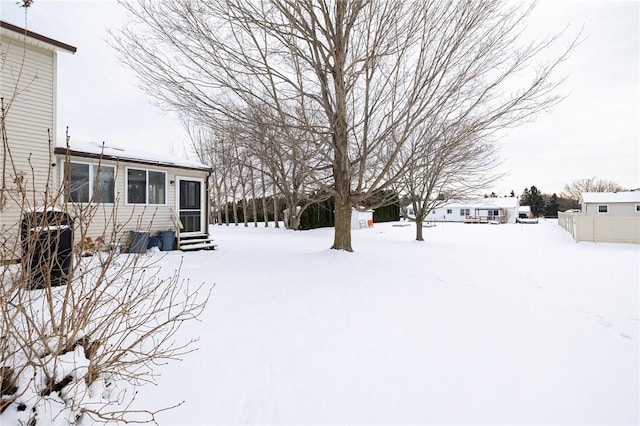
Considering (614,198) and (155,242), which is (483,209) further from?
(155,242)

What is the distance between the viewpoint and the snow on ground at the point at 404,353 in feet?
7.78

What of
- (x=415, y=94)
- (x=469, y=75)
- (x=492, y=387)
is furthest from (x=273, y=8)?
(x=492, y=387)

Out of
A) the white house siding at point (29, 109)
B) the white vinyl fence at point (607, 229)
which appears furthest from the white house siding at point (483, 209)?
the white house siding at point (29, 109)

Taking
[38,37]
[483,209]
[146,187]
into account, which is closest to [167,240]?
[146,187]

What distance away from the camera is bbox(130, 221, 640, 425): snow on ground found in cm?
237

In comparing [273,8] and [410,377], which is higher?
[273,8]

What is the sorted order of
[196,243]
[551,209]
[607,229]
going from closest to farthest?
[196,243] < [607,229] < [551,209]

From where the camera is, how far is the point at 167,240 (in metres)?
9.00

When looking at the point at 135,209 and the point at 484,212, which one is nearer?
the point at 135,209

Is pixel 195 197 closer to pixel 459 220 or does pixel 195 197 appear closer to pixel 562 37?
pixel 562 37

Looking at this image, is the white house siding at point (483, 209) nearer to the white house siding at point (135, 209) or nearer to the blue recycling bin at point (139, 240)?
the white house siding at point (135, 209)

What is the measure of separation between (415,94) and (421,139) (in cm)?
182

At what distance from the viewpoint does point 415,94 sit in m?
6.29

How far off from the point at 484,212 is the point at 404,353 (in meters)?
37.2
